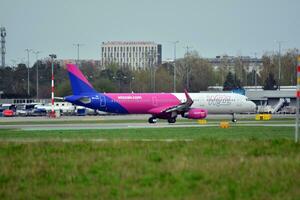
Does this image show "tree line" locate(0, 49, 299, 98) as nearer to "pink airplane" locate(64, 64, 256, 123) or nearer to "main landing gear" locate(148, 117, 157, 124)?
"pink airplane" locate(64, 64, 256, 123)

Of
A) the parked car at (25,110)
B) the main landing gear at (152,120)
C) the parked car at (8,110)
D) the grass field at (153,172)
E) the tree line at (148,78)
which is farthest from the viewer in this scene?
the tree line at (148,78)

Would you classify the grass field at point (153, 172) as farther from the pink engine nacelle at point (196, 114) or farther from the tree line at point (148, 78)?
the tree line at point (148, 78)

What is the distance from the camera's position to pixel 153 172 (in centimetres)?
2108

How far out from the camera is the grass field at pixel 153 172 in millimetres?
18641

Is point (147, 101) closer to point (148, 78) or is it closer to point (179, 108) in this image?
point (179, 108)

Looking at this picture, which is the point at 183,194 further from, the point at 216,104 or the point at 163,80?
the point at 163,80

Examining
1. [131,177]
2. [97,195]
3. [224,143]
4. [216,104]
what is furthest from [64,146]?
[216,104]

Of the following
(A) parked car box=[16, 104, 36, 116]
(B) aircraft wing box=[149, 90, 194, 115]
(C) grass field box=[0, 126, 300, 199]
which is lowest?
(A) parked car box=[16, 104, 36, 116]

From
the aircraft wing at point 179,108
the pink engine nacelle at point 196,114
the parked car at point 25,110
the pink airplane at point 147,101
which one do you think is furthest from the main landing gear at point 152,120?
the parked car at point 25,110

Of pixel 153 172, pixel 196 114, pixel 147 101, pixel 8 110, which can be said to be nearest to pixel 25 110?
pixel 8 110

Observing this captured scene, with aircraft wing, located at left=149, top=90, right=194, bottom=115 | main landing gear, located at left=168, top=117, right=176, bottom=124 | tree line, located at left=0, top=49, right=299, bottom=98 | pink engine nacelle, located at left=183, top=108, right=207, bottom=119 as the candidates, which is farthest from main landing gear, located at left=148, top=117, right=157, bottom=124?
tree line, located at left=0, top=49, right=299, bottom=98

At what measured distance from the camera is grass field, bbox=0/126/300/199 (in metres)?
18.6

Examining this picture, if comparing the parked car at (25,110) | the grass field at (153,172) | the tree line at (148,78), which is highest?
the tree line at (148,78)

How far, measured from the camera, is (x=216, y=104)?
74188mm
